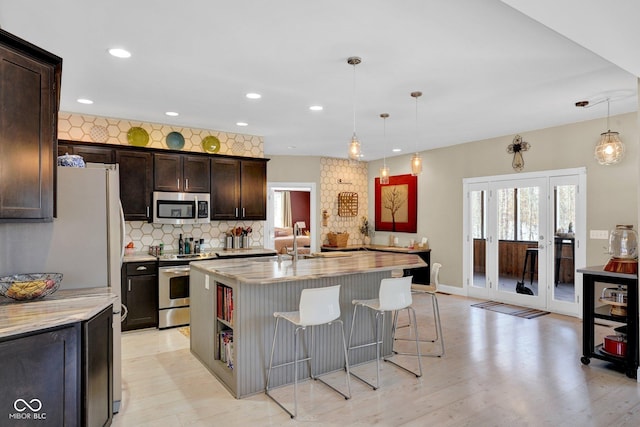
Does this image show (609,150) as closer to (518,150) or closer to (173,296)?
(518,150)

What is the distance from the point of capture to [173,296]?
16.4 feet

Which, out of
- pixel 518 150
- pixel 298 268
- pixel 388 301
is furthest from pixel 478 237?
pixel 298 268

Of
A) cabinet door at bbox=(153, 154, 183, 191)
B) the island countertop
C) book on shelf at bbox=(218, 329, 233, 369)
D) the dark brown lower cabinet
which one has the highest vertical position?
cabinet door at bbox=(153, 154, 183, 191)

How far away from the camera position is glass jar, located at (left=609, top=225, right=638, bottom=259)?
3629mm

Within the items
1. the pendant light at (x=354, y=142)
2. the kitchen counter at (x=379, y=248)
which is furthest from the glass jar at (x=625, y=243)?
the kitchen counter at (x=379, y=248)

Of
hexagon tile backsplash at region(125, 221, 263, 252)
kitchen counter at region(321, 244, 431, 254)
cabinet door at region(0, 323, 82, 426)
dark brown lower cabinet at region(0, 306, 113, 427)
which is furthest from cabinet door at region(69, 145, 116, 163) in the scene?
kitchen counter at region(321, 244, 431, 254)

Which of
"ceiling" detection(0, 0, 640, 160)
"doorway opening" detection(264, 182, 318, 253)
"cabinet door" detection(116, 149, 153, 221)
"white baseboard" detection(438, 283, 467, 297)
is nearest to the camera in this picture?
"ceiling" detection(0, 0, 640, 160)

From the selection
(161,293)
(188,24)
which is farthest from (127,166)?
(188,24)

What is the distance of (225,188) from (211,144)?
2.26 feet

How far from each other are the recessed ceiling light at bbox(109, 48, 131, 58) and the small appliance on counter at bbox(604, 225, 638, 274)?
15.2ft

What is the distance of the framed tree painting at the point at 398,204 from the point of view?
7871 millimetres

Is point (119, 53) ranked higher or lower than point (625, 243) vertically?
higher

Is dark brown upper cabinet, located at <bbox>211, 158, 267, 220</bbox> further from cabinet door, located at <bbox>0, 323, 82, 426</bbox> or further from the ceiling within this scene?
cabinet door, located at <bbox>0, 323, 82, 426</bbox>

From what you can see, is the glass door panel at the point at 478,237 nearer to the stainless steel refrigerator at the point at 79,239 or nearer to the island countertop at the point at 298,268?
the island countertop at the point at 298,268
